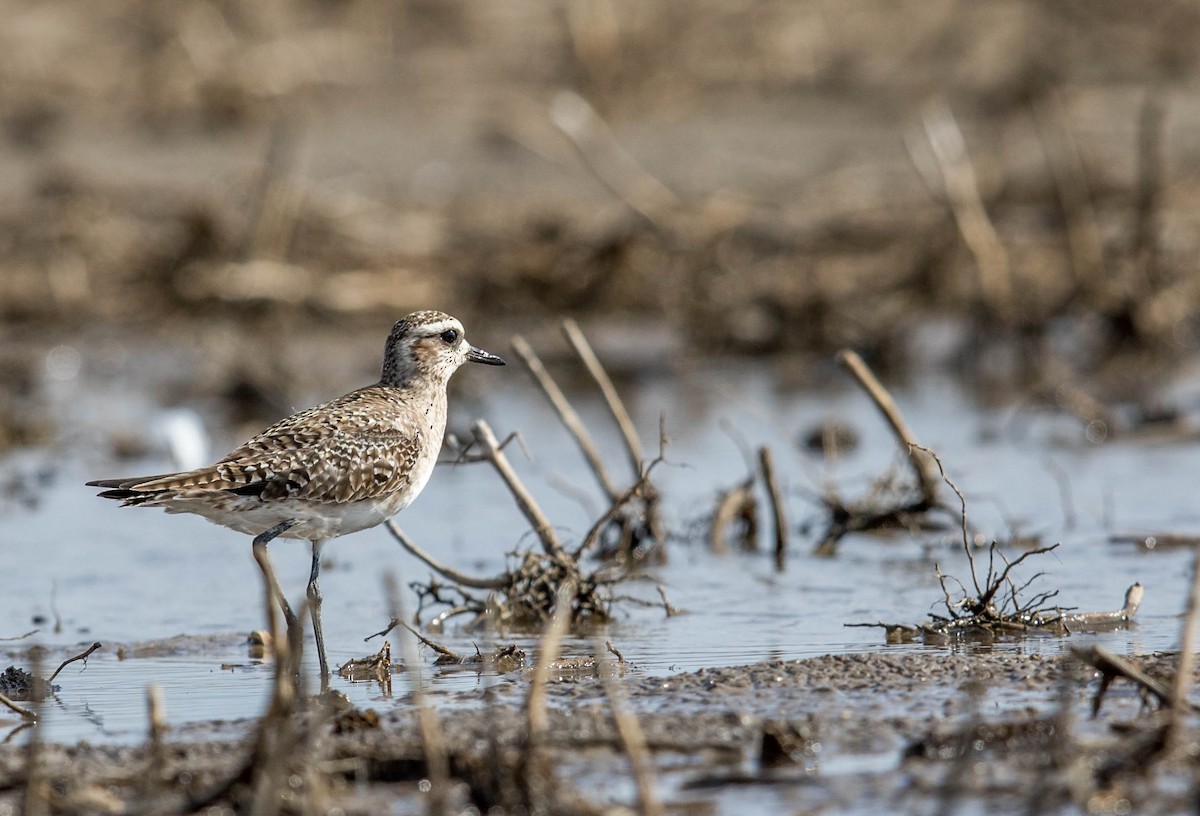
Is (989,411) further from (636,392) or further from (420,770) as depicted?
(420,770)

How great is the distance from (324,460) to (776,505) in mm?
2502

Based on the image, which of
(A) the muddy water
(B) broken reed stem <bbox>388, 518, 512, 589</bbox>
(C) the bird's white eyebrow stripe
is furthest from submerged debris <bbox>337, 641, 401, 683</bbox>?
(C) the bird's white eyebrow stripe

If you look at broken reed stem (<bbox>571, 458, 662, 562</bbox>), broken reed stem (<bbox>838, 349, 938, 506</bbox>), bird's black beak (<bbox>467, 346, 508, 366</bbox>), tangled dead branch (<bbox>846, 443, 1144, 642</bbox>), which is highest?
bird's black beak (<bbox>467, 346, 508, 366</bbox>)

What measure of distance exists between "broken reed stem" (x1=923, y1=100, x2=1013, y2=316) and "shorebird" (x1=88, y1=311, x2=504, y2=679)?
20.4ft

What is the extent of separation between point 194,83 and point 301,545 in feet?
31.2

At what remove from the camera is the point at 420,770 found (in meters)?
5.20

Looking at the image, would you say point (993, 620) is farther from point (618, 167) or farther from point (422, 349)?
point (618, 167)

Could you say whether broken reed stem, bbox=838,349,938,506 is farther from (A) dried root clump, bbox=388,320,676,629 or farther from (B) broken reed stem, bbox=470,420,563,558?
(B) broken reed stem, bbox=470,420,563,558

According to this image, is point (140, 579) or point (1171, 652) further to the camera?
point (140, 579)

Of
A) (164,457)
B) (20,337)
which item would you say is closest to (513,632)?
(164,457)

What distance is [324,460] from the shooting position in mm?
6965

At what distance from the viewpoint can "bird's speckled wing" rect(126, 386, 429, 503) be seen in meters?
6.77

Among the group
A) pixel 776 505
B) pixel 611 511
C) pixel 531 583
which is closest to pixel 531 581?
pixel 531 583

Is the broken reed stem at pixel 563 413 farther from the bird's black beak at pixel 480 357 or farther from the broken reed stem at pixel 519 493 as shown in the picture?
the broken reed stem at pixel 519 493
